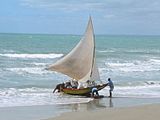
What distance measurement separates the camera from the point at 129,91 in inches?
957

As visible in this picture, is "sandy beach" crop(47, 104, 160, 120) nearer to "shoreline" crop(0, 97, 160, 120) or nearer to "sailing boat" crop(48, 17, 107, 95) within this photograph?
"shoreline" crop(0, 97, 160, 120)

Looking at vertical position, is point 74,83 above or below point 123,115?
above

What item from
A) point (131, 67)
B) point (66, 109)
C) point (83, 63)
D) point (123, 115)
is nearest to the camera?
point (123, 115)

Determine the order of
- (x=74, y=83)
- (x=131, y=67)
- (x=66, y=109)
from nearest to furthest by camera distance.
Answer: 1. (x=66, y=109)
2. (x=74, y=83)
3. (x=131, y=67)

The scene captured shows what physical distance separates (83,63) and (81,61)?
0.62 feet

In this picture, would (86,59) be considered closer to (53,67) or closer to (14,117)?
(53,67)

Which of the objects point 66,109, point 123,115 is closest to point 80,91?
point 66,109

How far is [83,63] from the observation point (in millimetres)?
24641

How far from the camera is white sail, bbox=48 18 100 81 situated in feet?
79.8

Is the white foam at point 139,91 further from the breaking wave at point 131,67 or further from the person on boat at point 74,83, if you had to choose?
the breaking wave at point 131,67

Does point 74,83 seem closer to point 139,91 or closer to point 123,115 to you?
point 139,91

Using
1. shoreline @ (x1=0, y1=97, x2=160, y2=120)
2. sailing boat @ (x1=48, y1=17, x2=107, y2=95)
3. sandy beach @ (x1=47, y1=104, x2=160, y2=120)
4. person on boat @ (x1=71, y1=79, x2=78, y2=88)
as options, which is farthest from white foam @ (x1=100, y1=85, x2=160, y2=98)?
sandy beach @ (x1=47, y1=104, x2=160, y2=120)

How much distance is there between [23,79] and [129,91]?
7.97m

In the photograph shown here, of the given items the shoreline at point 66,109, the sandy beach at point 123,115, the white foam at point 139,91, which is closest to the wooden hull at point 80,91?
the white foam at point 139,91
